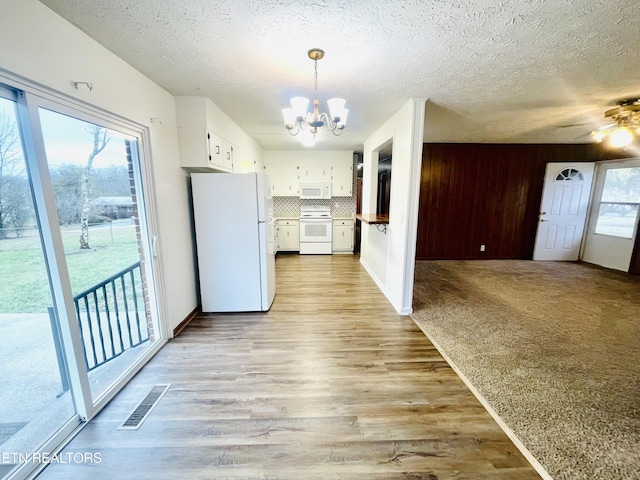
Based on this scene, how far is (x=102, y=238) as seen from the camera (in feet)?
6.28

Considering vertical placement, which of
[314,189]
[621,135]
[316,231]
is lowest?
[316,231]

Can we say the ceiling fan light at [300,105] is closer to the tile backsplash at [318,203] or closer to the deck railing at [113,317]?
the deck railing at [113,317]

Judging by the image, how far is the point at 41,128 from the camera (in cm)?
139

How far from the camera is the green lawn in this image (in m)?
1.28

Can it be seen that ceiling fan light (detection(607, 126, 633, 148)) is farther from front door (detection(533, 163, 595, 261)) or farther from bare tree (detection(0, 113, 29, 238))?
bare tree (detection(0, 113, 29, 238))

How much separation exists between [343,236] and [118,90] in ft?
15.8

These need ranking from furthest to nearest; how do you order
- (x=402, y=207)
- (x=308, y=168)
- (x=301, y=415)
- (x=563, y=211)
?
(x=308, y=168) → (x=563, y=211) → (x=402, y=207) → (x=301, y=415)

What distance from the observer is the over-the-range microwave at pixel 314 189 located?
19.4ft

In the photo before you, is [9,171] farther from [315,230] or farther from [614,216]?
[614,216]

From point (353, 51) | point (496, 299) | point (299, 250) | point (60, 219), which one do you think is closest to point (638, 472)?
point (496, 299)

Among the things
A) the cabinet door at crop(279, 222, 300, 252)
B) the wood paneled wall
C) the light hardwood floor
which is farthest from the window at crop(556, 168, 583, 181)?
the cabinet door at crop(279, 222, 300, 252)

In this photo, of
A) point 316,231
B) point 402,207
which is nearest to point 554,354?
point 402,207

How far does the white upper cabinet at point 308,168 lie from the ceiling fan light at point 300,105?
12.9 ft

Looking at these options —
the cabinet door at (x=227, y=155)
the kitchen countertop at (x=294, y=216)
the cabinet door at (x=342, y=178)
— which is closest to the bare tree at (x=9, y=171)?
the cabinet door at (x=227, y=155)
